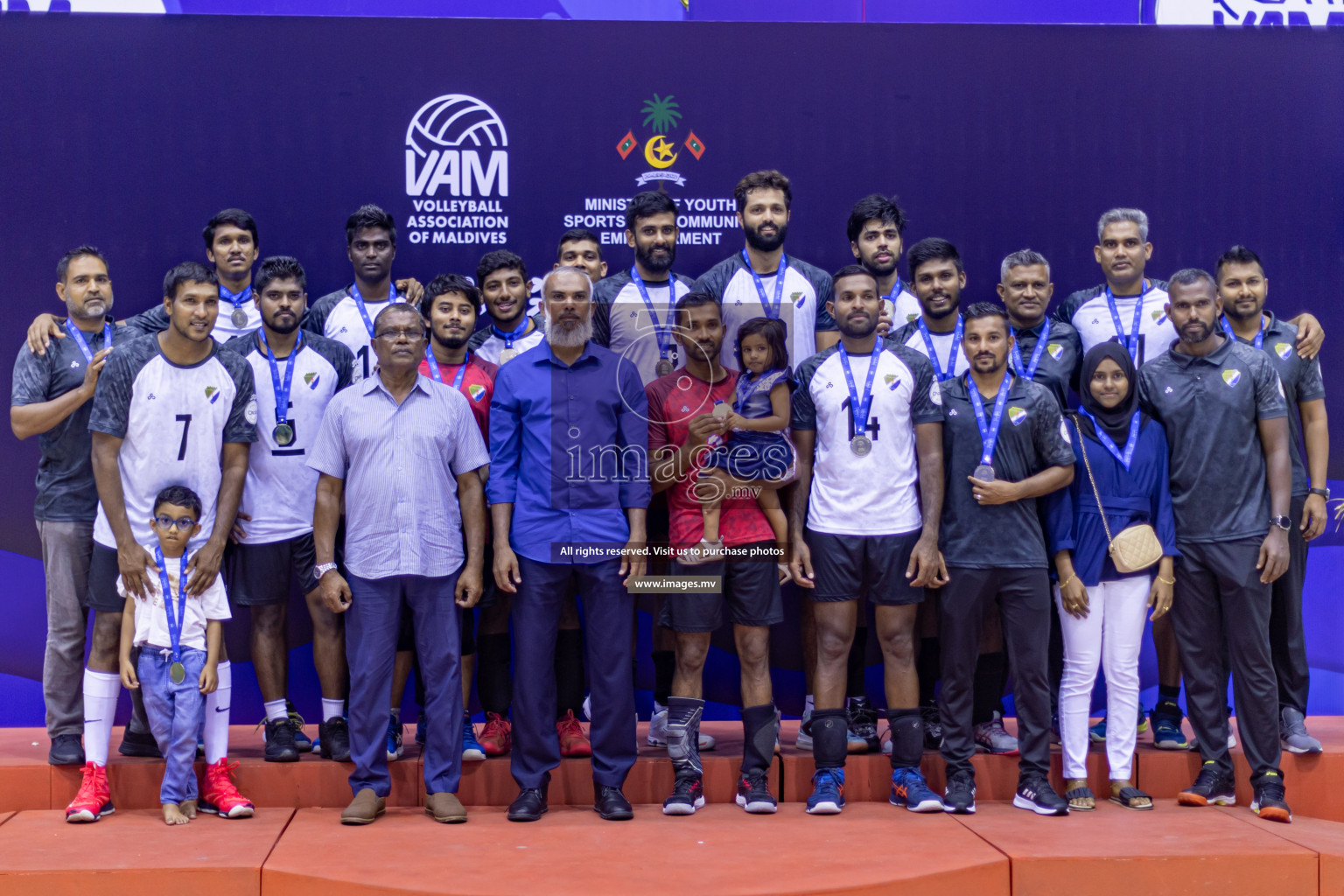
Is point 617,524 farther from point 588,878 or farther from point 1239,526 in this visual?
point 1239,526

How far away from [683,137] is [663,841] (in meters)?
2.99

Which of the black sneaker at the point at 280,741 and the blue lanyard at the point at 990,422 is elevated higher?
the blue lanyard at the point at 990,422

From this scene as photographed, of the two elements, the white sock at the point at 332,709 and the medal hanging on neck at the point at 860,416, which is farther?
the white sock at the point at 332,709

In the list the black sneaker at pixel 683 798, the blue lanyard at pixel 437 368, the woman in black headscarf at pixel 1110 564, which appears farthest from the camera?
the blue lanyard at pixel 437 368

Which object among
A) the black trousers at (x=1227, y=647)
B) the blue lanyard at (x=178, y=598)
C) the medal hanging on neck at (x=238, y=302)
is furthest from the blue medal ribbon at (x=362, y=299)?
the black trousers at (x=1227, y=647)

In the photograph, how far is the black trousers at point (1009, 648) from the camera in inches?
153

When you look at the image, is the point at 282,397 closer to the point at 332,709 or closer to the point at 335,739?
the point at 332,709

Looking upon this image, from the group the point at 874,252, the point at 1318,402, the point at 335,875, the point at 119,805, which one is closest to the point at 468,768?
the point at 335,875

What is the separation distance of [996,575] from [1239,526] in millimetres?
912

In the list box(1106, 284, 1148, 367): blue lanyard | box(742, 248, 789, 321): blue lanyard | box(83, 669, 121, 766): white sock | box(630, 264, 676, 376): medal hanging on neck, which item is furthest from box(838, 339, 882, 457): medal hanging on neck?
box(83, 669, 121, 766): white sock

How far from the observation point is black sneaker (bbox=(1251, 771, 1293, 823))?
3.86m

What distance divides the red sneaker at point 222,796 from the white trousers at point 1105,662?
288cm

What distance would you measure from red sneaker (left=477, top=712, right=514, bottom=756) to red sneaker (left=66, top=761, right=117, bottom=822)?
1282 mm

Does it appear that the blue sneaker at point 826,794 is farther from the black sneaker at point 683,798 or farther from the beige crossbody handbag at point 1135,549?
the beige crossbody handbag at point 1135,549
